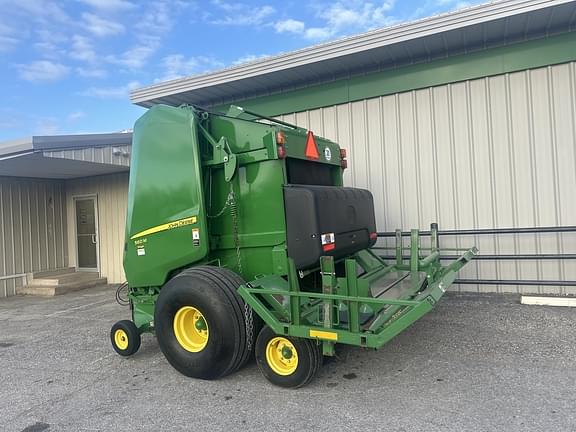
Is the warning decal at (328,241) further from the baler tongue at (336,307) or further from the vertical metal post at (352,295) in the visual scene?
the vertical metal post at (352,295)

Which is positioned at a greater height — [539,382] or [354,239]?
[354,239]

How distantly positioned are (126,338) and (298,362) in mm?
2133

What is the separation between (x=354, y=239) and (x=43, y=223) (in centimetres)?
893

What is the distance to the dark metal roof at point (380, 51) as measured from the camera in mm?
5742

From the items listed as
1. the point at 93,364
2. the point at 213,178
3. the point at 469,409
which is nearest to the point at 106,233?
the point at 93,364

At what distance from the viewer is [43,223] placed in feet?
34.6

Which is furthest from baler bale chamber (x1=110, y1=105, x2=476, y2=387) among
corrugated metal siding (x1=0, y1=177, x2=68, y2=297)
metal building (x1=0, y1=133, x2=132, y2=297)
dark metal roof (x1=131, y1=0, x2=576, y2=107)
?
A: corrugated metal siding (x1=0, y1=177, x2=68, y2=297)

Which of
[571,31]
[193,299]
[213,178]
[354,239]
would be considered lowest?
[193,299]

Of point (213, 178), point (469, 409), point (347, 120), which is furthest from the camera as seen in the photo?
point (347, 120)

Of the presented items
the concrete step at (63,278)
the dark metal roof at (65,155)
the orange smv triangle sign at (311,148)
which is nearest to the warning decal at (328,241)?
the orange smv triangle sign at (311,148)

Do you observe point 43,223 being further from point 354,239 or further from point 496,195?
point 496,195

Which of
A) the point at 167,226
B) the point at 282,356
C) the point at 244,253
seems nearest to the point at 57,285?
the point at 167,226

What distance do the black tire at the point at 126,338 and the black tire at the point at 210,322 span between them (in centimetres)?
64

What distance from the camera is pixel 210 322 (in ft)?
12.6
